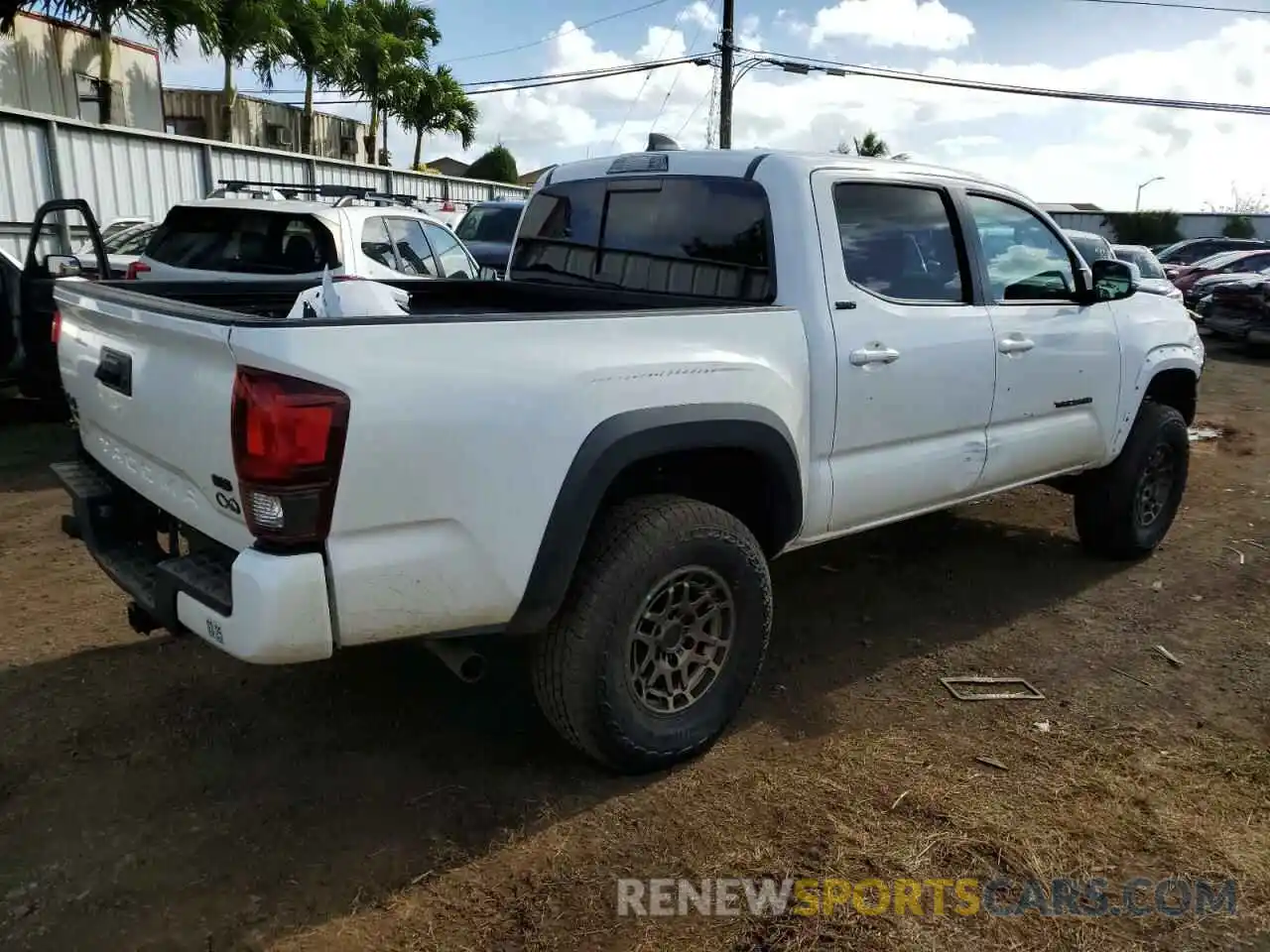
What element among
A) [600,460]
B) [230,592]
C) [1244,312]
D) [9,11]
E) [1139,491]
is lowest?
[1139,491]

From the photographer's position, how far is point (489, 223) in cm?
1348

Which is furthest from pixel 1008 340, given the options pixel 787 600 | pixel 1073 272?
pixel 787 600

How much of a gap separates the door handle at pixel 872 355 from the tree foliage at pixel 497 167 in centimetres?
4187

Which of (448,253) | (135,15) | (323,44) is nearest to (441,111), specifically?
(323,44)

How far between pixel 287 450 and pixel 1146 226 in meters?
48.3

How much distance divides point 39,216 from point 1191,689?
20.8 ft

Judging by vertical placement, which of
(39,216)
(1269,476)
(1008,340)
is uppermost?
(39,216)

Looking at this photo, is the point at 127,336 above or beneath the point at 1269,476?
above

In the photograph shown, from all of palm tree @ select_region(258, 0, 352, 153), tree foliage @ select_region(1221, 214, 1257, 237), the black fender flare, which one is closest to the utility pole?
palm tree @ select_region(258, 0, 352, 153)

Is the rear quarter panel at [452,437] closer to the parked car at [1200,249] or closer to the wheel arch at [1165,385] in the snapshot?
the wheel arch at [1165,385]

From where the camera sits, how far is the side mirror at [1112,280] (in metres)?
4.55

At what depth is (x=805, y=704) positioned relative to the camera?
3.72 m

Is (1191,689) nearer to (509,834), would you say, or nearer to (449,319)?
(509,834)

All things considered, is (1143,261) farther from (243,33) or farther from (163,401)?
(243,33)
